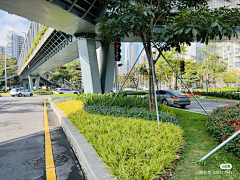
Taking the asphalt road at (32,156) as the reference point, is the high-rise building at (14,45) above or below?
above

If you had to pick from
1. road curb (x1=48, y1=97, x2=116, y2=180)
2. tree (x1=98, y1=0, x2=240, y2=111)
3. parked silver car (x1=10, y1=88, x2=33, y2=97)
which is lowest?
road curb (x1=48, y1=97, x2=116, y2=180)

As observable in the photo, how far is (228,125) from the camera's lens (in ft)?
13.2

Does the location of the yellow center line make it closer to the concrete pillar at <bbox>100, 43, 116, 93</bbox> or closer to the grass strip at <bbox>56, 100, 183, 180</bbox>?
the grass strip at <bbox>56, 100, 183, 180</bbox>

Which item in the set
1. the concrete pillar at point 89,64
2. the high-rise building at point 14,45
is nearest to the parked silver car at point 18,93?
the concrete pillar at point 89,64

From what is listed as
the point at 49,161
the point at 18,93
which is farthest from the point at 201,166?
the point at 18,93

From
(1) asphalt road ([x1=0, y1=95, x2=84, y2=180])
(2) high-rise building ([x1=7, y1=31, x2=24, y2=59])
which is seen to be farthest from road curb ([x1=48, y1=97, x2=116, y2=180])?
(2) high-rise building ([x1=7, y1=31, x2=24, y2=59])

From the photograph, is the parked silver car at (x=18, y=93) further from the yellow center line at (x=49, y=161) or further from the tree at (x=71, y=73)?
the yellow center line at (x=49, y=161)

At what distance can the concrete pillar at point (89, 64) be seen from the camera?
14438mm

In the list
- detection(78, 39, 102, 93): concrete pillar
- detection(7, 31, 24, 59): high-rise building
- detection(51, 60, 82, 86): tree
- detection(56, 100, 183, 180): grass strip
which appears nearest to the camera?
detection(56, 100, 183, 180): grass strip

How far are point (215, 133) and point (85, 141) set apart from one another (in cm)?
297

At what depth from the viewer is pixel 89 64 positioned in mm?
14438

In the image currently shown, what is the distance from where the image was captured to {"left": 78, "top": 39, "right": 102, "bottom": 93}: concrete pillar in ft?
47.4

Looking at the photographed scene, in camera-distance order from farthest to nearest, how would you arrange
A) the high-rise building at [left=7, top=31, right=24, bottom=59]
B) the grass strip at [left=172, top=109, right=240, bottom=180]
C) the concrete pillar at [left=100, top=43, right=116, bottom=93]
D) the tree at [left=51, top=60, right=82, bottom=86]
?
the high-rise building at [left=7, top=31, right=24, bottom=59]
the tree at [left=51, top=60, right=82, bottom=86]
the concrete pillar at [left=100, top=43, right=116, bottom=93]
the grass strip at [left=172, top=109, right=240, bottom=180]

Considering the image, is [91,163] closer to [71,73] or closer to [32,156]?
[32,156]
